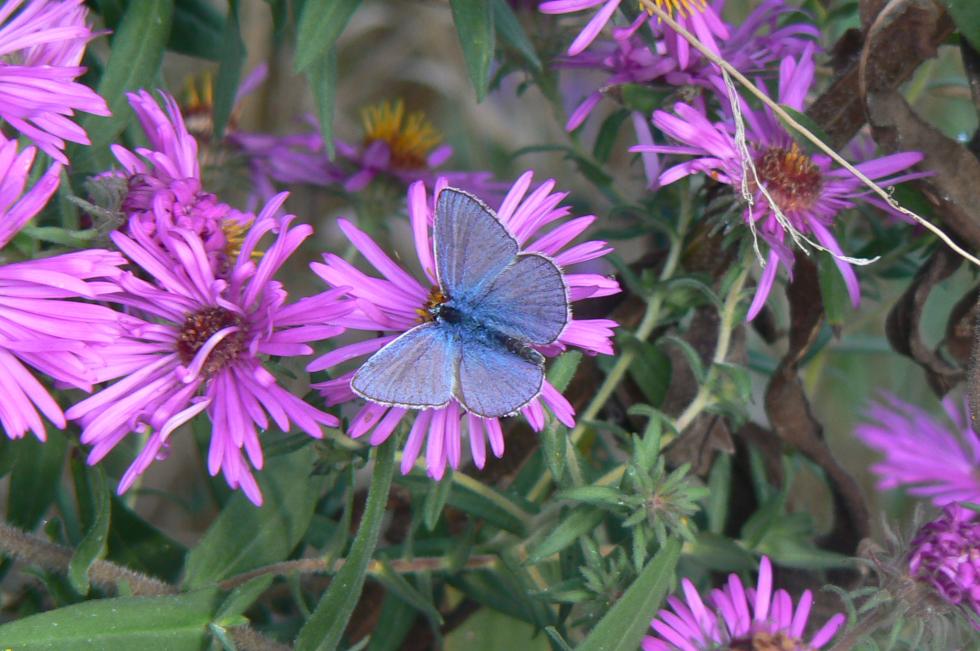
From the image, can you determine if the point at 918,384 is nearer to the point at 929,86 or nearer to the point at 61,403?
the point at 929,86

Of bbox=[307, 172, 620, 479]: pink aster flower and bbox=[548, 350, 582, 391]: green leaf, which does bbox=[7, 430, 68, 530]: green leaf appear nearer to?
bbox=[307, 172, 620, 479]: pink aster flower

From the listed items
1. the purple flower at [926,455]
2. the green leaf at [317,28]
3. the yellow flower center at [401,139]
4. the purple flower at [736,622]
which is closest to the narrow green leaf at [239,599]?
the purple flower at [736,622]

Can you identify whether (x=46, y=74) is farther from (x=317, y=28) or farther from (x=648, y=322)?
(x=648, y=322)

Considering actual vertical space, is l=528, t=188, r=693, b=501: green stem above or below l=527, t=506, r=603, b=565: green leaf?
above

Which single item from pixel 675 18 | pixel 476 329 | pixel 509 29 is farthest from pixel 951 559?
pixel 509 29

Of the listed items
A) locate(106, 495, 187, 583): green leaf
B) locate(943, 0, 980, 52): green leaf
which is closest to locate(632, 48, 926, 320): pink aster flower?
locate(943, 0, 980, 52): green leaf

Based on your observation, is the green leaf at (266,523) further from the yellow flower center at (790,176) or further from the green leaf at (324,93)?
the yellow flower center at (790,176)

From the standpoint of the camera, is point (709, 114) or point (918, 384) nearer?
point (709, 114)

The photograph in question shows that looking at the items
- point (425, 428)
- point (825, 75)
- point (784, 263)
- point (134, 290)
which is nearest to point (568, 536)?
point (425, 428)
